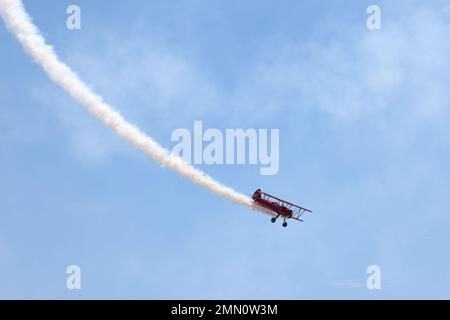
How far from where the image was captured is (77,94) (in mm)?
133500

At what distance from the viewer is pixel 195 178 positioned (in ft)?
461

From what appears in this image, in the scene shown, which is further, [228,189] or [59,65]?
[228,189]

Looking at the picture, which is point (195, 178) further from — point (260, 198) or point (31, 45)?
point (31, 45)

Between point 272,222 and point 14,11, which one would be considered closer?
point 14,11

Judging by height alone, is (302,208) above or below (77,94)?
below

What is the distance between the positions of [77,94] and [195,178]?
68.6 ft
